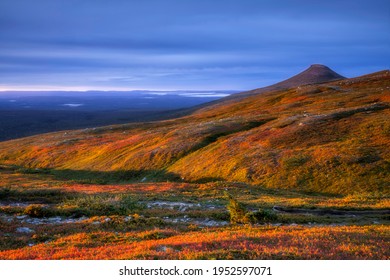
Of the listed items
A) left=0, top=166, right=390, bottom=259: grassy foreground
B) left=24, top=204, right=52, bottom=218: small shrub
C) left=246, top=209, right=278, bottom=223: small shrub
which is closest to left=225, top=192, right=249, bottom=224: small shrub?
left=246, top=209, right=278, bottom=223: small shrub

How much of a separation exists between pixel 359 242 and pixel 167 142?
2353 inches

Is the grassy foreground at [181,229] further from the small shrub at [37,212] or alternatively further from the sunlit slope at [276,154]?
the sunlit slope at [276,154]

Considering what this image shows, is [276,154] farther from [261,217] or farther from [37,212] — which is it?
[37,212]

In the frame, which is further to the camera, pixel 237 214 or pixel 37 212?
pixel 37 212

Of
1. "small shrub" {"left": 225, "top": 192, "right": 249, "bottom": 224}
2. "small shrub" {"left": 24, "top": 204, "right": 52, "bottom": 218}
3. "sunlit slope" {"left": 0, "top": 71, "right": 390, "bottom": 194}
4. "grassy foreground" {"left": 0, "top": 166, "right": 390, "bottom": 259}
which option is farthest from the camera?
"sunlit slope" {"left": 0, "top": 71, "right": 390, "bottom": 194}

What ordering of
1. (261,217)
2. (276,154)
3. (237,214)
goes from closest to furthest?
(237,214) → (261,217) → (276,154)

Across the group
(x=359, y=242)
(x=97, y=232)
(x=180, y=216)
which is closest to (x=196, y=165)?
(x=180, y=216)

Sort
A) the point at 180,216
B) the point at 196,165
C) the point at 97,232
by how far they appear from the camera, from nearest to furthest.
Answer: the point at 97,232 < the point at 180,216 < the point at 196,165

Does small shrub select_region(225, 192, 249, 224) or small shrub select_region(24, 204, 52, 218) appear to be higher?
small shrub select_region(225, 192, 249, 224)

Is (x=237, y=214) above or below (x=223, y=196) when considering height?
above

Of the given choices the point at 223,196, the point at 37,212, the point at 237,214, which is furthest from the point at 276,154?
the point at 37,212

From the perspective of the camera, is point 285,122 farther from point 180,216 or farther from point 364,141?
point 180,216

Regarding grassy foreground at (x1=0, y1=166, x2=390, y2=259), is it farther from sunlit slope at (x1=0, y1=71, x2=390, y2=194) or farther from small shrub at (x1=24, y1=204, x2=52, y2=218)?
sunlit slope at (x1=0, y1=71, x2=390, y2=194)
